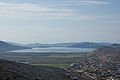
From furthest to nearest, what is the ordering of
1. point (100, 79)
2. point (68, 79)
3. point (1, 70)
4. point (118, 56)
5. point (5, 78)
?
point (118, 56), point (100, 79), point (68, 79), point (1, 70), point (5, 78)

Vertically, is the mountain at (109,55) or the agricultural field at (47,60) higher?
the mountain at (109,55)

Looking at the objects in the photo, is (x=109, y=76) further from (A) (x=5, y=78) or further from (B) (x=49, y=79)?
(A) (x=5, y=78)

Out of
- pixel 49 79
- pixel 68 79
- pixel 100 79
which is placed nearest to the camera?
pixel 49 79

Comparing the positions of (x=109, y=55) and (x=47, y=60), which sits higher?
(x=109, y=55)

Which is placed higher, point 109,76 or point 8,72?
point 8,72

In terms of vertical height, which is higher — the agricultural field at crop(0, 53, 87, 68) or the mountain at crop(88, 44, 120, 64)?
the mountain at crop(88, 44, 120, 64)

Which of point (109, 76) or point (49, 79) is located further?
point (109, 76)

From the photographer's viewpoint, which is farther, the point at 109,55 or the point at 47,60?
the point at 47,60

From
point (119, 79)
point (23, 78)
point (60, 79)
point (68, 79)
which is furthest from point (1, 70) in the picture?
point (119, 79)

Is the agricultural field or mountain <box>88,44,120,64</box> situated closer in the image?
the agricultural field

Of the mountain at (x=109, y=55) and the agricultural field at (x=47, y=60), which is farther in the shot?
the mountain at (x=109, y=55)
